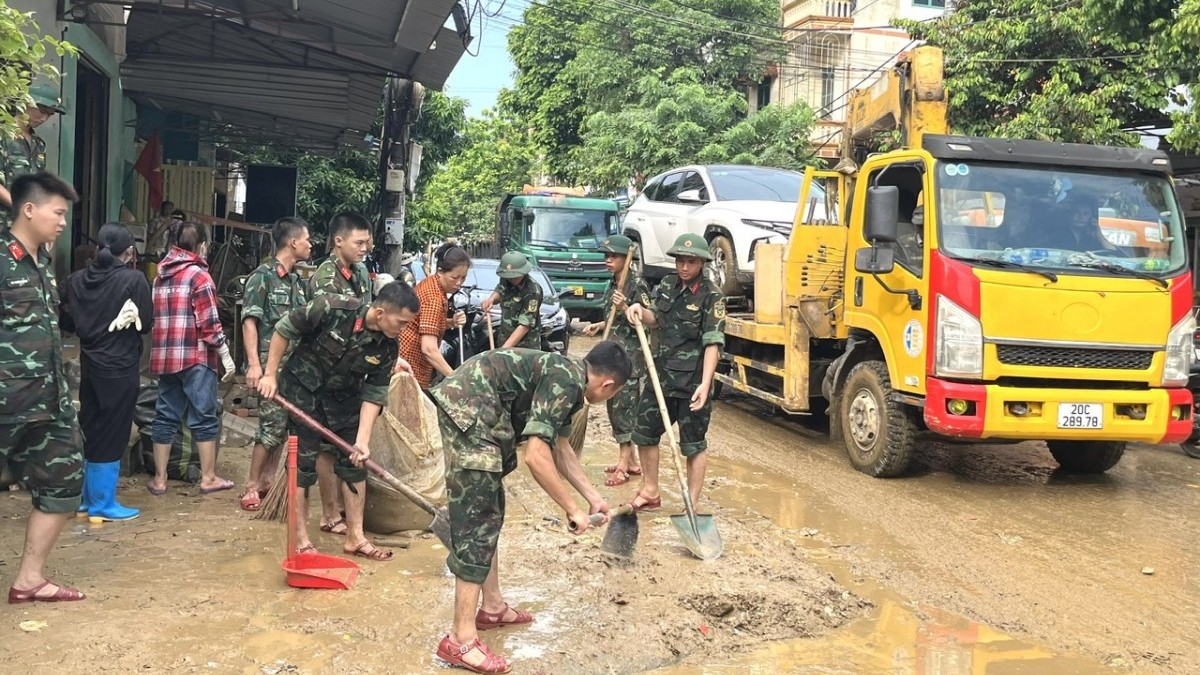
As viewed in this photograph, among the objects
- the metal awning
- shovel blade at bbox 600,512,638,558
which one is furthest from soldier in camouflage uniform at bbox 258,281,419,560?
the metal awning

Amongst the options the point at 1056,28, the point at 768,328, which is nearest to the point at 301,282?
the point at 768,328

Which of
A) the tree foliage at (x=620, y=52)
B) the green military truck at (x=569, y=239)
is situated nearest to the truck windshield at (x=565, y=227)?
the green military truck at (x=569, y=239)

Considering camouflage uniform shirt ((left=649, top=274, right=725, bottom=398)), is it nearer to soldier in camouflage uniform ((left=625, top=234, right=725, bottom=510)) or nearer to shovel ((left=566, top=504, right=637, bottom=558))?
soldier in camouflage uniform ((left=625, top=234, right=725, bottom=510))

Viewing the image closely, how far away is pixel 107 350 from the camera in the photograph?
576 centimetres

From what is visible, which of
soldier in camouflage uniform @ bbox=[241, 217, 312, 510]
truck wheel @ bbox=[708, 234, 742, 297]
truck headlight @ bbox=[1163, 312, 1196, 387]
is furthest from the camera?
truck wheel @ bbox=[708, 234, 742, 297]

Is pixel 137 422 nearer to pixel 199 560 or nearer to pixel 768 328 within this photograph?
pixel 199 560

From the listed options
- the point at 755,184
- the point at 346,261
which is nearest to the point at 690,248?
the point at 346,261

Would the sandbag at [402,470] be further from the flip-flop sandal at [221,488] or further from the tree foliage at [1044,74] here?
the tree foliage at [1044,74]

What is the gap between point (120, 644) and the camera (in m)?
4.04

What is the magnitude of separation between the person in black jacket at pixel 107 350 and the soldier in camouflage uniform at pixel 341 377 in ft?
3.68

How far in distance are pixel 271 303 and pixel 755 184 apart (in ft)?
22.5

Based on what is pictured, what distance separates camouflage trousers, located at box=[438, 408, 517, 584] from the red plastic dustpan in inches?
39.8

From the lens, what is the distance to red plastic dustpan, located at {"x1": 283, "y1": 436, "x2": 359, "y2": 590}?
188 inches

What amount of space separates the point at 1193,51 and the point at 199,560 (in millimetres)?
9990
